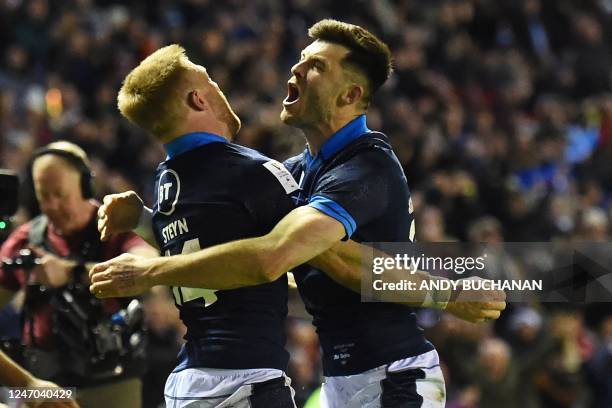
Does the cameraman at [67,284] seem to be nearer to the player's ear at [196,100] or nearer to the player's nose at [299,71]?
the player's nose at [299,71]

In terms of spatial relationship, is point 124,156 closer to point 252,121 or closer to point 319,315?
point 252,121

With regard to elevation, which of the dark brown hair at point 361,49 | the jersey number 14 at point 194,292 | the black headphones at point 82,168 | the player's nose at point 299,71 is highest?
the dark brown hair at point 361,49

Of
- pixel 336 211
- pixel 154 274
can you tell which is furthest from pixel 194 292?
pixel 336 211

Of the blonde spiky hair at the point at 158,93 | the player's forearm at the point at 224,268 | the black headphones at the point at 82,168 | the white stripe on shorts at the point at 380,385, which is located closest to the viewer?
the player's forearm at the point at 224,268

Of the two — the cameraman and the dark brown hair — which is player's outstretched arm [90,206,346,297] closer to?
the dark brown hair

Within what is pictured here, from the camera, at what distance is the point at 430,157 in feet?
38.3

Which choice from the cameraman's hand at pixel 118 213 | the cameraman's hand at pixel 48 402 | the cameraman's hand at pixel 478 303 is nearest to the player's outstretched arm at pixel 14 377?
the cameraman's hand at pixel 48 402

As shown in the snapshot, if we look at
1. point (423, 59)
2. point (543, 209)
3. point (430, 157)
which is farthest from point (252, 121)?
point (423, 59)

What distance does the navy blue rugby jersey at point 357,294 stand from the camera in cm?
391

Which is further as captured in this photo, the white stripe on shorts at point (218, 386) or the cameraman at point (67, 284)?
the cameraman at point (67, 284)

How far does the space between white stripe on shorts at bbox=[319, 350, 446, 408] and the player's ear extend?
3.56ft

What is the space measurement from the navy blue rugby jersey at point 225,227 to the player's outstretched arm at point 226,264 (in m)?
0.10

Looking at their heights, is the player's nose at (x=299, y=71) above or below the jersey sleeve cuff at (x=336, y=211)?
above

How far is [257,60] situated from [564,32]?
6193 mm
